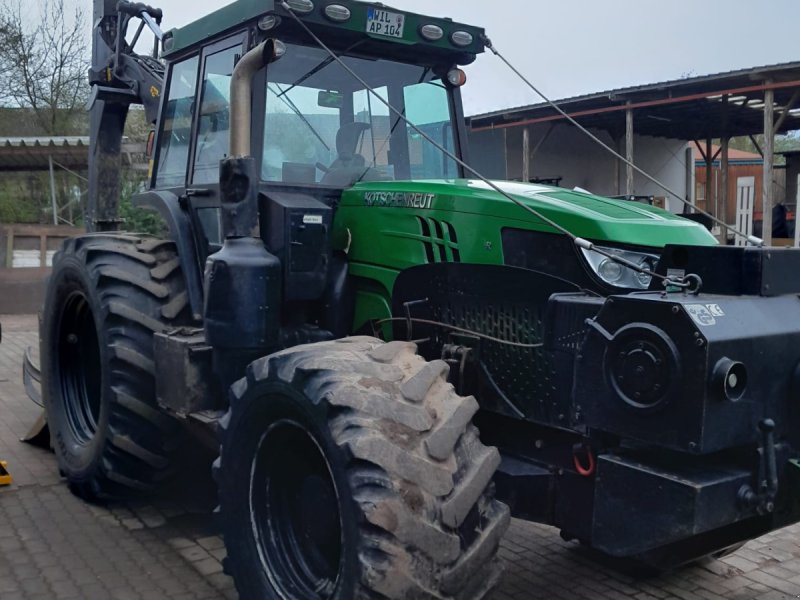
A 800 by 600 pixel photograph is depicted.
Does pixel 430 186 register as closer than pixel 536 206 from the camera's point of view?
No

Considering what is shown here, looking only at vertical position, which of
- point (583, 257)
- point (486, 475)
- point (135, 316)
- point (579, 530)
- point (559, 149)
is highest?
point (559, 149)

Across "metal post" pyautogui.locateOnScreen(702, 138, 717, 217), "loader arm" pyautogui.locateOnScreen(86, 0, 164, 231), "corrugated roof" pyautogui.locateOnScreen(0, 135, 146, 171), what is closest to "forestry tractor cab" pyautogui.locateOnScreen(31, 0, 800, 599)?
"loader arm" pyautogui.locateOnScreen(86, 0, 164, 231)

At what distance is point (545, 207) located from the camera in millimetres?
3559

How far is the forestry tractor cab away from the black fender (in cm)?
2

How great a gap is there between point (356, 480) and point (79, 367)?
3.38m

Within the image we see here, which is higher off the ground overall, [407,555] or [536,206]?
[536,206]

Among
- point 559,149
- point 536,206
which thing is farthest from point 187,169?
point 559,149

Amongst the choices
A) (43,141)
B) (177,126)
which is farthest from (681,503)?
(43,141)

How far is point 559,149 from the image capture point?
2348 centimetres

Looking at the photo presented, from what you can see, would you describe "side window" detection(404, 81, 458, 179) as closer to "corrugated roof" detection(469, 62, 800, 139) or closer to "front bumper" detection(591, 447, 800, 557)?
"front bumper" detection(591, 447, 800, 557)

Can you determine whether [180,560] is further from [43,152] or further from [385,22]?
[43,152]

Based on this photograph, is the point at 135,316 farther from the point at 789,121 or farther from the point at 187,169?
the point at 789,121

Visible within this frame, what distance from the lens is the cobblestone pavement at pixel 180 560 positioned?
4.13m

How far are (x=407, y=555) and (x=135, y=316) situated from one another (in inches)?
93.9
